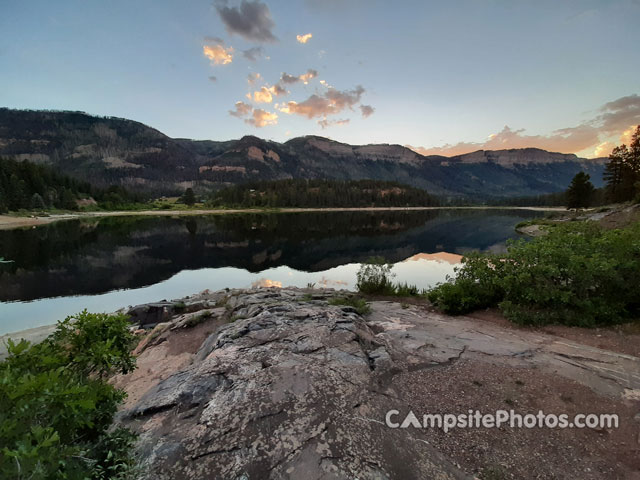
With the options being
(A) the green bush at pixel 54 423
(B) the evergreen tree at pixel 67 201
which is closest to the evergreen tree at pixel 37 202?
(B) the evergreen tree at pixel 67 201

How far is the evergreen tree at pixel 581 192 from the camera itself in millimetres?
73188

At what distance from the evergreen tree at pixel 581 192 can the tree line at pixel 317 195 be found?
103 m

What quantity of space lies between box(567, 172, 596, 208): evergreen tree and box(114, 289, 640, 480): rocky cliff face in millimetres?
89225

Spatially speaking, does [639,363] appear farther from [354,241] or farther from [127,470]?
[354,241]

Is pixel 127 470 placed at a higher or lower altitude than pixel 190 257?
higher

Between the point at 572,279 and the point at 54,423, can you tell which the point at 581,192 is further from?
the point at 54,423

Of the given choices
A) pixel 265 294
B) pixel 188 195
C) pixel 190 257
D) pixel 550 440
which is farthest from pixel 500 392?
pixel 188 195

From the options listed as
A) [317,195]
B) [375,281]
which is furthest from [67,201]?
[375,281]

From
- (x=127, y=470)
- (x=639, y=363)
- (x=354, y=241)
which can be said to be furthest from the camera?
(x=354, y=241)

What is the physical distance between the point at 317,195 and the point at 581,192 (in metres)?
110

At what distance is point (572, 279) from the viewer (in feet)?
32.0

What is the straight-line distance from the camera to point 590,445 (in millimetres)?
4719

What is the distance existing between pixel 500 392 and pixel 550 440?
116 centimetres

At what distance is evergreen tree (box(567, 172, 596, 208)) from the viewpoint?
240ft
